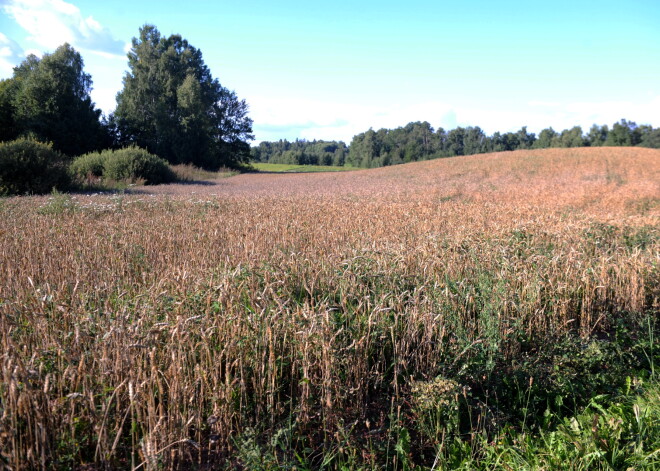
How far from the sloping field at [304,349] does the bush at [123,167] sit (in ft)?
62.7

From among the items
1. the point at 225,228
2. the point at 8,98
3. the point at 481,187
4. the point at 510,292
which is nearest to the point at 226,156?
the point at 8,98

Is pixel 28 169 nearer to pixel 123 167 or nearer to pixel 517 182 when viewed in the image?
pixel 123 167

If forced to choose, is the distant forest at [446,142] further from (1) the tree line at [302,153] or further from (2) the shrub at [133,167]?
(2) the shrub at [133,167]

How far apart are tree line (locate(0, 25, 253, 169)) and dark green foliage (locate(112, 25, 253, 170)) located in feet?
0.32

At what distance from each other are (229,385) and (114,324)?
98 cm

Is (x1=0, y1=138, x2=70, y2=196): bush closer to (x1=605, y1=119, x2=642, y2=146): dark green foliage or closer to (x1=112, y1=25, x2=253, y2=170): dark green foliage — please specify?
(x1=112, y1=25, x2=253, y2=170): dark green foliage

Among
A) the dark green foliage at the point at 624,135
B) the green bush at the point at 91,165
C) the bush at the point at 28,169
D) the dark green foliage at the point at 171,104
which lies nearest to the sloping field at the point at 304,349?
the bush at the point at 28,169

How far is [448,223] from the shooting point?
1033 centimetres

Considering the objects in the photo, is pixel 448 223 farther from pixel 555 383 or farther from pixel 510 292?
pixel 555 383

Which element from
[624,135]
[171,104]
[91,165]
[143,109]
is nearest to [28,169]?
[91,165]

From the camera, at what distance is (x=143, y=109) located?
46.3 metres

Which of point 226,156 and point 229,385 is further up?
point 226,156

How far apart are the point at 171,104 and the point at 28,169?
106ft

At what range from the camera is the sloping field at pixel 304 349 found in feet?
9.25
